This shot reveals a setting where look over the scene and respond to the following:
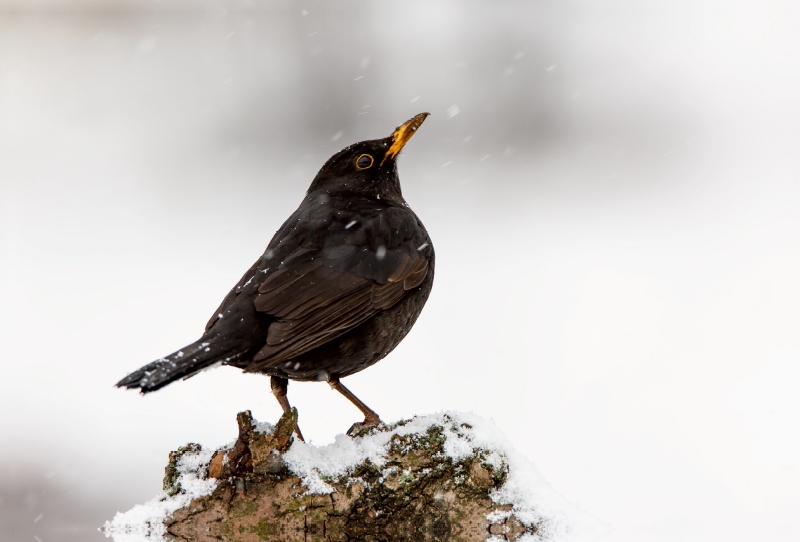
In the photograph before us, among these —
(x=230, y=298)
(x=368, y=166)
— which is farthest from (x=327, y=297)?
(x=368, y=166)

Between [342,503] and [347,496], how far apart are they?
4 centimetres

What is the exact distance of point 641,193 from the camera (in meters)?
11.3

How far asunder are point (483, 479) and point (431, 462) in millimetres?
237

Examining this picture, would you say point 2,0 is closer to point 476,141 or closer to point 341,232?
point 476,141

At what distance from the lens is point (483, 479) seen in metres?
3.33

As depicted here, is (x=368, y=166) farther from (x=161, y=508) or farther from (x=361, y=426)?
(x=161, y=508)

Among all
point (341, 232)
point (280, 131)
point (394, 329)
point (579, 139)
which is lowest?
point (394, 329)

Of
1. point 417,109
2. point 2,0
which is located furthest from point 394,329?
point 2,0

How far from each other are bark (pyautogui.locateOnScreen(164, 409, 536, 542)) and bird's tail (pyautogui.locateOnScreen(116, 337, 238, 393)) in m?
0.39

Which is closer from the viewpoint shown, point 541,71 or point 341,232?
point 341,232

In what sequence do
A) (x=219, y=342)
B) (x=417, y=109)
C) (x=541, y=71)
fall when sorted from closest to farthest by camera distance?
(x=219, y=342)
(x=417, y=109)
(x=541, y=71)

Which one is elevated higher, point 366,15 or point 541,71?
point 366,15

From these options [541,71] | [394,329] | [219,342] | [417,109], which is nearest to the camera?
[219,342]

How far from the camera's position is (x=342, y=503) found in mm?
3260
